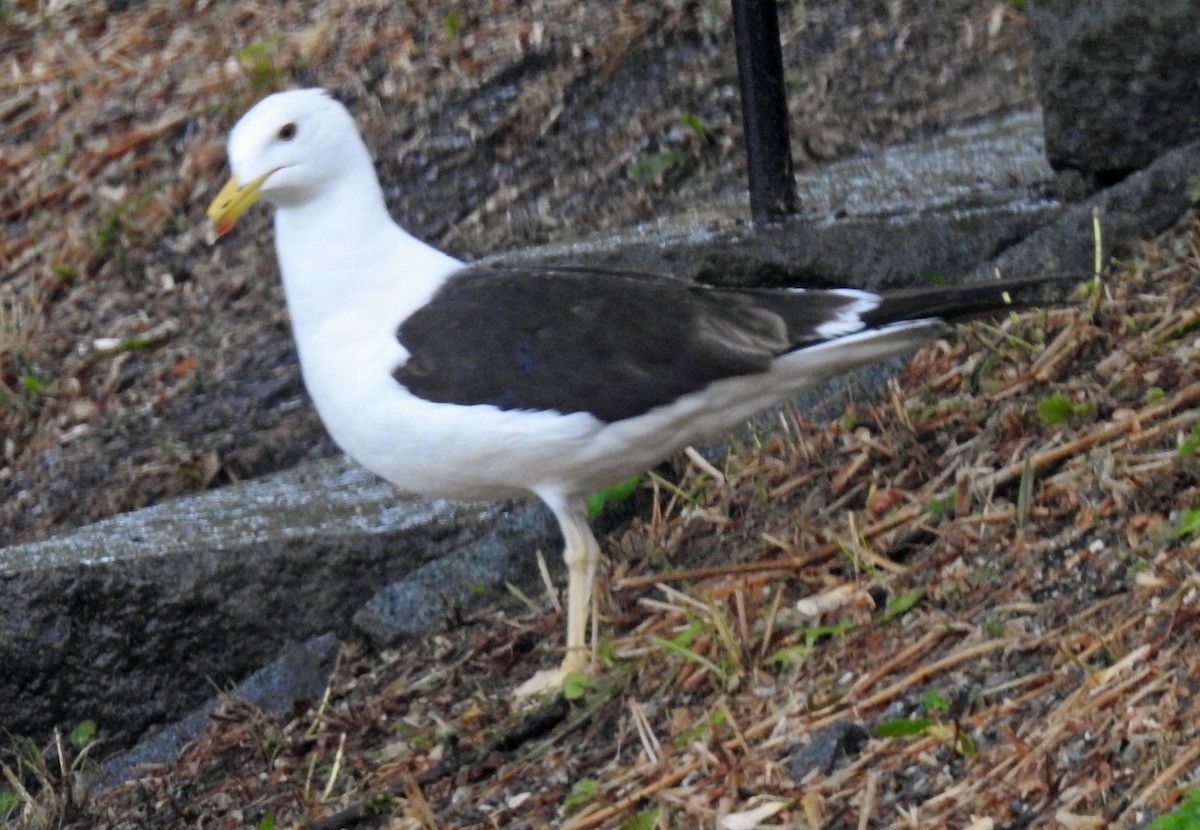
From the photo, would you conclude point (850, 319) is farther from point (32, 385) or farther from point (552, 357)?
point (32, 385)

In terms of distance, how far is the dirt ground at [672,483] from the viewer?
3.29m

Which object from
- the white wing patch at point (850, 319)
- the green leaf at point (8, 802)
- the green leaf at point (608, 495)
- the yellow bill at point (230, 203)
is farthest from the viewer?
the green leaf at point (608, 495)

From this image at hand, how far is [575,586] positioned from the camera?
4.34 m

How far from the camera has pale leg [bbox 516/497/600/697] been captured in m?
4.19

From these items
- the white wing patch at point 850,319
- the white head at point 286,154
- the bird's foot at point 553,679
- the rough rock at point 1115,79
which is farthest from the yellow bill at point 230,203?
the rough rock at point 1115,79

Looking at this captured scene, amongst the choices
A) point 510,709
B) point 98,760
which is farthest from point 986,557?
point 98,760

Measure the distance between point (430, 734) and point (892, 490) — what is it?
1.24 m

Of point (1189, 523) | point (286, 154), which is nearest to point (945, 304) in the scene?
point (1189, 523)

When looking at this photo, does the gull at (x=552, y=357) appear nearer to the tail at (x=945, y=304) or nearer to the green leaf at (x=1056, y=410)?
the tail at (x=945, y=304)

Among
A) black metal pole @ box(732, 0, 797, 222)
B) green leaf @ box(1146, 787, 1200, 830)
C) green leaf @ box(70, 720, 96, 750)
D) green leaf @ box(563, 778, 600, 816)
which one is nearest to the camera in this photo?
green leaf @ box(1146, 787, 1200, 830)

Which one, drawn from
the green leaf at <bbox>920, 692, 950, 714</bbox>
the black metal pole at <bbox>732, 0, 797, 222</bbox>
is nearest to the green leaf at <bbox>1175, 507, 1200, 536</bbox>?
the green leaf at <bbox>920, 692, 950, 714</bbox>

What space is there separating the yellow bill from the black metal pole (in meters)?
1.66

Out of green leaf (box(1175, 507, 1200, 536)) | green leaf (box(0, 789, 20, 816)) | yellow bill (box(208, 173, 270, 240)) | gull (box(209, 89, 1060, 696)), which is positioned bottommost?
green leaf (box(0, 789, 20, 816))

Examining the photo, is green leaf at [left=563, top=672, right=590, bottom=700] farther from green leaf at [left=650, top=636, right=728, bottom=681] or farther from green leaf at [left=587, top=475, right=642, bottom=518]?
green leaf at [left=587, top=475, right=642, bottom=518]
